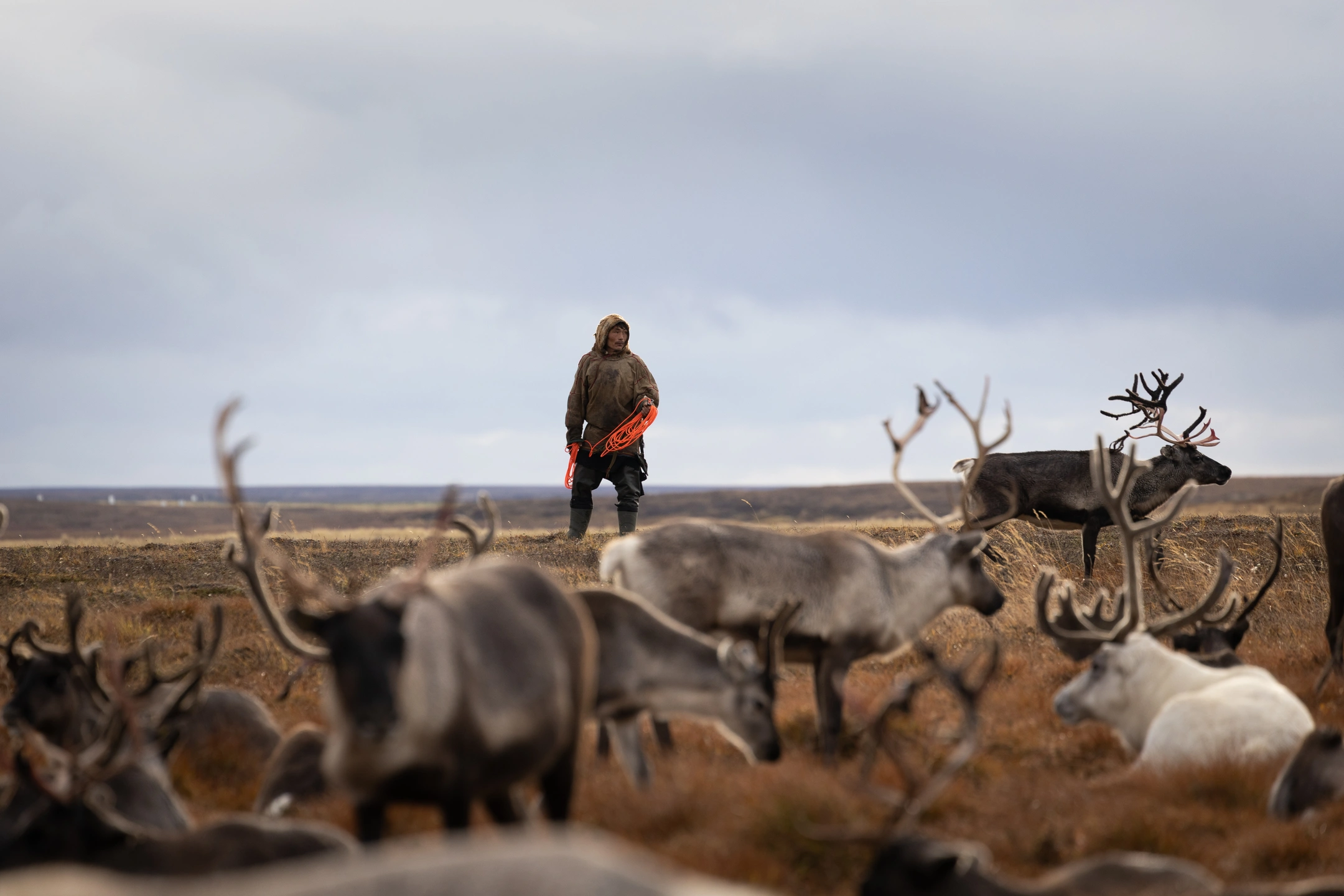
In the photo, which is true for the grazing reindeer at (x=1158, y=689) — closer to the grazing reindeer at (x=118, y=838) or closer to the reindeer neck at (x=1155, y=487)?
the grazing reindeer at (x=118, y=838)

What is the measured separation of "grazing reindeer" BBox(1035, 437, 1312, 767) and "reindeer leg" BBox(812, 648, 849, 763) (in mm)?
1440

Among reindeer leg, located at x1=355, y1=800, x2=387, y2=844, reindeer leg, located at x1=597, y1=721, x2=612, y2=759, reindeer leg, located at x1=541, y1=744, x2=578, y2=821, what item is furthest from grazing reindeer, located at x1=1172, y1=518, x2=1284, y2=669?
reindeer leg, located at x1=355, y1=800, x2=387, y2=844

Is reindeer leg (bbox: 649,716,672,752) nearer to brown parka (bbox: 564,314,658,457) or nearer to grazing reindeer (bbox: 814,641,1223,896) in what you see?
grazing reindeer (bbox: 814,641,1223,896)

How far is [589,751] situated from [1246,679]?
4.16 m

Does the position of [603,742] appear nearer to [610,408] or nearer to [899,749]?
[899,749]

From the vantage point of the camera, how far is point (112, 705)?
559 cm

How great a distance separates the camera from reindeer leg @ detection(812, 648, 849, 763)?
21.2ft

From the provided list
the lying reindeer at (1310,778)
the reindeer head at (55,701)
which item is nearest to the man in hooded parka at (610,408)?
the reindeer head at (55,701)

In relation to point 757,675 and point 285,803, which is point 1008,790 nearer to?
point 757,675

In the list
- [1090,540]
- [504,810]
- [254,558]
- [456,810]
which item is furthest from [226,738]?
[1090,540]

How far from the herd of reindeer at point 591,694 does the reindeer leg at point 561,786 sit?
0.04 ft

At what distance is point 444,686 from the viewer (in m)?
3.69

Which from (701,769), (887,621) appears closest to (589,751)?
(701,769)

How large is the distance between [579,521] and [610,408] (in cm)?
207
